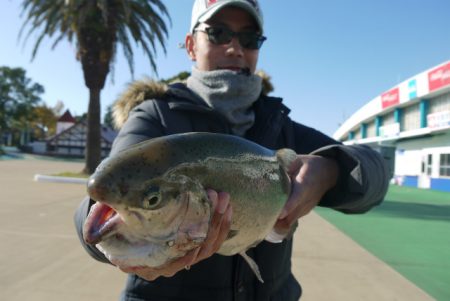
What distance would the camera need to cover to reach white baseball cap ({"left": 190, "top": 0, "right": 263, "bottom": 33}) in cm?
195

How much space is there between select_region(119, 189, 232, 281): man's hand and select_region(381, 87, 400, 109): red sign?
112 ft

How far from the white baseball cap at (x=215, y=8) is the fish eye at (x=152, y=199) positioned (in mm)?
1205

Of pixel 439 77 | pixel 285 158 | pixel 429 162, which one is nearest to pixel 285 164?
pixel 285 158

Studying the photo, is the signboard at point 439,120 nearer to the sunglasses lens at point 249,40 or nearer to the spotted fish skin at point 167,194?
the sunglasses lens at point 249,40

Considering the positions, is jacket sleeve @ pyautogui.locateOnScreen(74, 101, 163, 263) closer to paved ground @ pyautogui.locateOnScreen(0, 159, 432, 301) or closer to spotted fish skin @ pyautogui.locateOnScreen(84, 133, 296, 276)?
spotted fish skin @ pyautogui.locateOnScreen(84, 133, 296, 276)

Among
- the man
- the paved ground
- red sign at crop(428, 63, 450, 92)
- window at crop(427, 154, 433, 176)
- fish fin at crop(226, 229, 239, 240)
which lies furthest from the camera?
window at crop(427, 154, 433, 176)

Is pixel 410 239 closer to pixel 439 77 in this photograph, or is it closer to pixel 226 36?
pixel 226 36

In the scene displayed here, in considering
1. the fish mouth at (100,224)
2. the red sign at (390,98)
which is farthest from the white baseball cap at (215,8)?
the red sign at (390,98)

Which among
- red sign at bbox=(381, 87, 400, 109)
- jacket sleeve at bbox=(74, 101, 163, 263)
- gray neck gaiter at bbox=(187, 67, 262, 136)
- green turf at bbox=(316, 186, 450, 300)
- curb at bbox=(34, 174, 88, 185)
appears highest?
red sign at bbox=(381, 87, 400, 109)

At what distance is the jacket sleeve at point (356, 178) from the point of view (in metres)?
1.62

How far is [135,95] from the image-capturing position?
7.06ft

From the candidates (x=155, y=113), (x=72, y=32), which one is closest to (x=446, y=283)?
(x=155, y=113)

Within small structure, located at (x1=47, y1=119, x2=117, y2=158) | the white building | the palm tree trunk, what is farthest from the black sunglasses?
small structure, located at (x1=47, y1=119, x2=117, y2=158)

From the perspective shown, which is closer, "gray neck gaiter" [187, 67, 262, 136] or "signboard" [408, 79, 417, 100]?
"gray neck gaiter" [187, 67, 262, 136]
